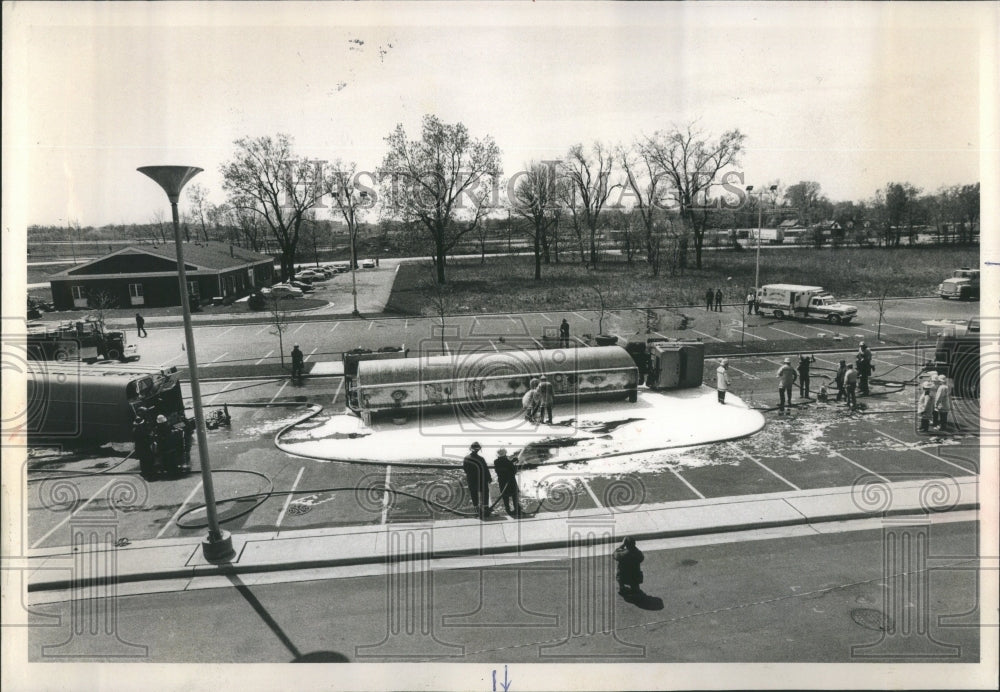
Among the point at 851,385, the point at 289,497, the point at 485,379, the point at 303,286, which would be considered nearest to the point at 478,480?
the point at 289,497

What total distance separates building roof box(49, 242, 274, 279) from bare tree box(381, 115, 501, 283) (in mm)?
12137

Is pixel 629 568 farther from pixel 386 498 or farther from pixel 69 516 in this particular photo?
pixel 69 516

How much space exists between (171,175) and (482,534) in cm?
739

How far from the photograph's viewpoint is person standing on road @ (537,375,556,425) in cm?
1647

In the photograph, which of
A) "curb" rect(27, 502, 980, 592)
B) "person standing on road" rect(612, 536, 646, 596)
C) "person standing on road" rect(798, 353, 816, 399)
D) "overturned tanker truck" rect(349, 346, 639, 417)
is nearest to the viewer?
"person standing on road" rect(612, 536, 646, 596)

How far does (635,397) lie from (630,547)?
30.9 ft

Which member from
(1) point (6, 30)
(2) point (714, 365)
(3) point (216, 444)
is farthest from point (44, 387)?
(2) point (714, 365)

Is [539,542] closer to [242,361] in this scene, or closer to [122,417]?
[122,417]

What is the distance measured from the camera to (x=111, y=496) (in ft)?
42.6

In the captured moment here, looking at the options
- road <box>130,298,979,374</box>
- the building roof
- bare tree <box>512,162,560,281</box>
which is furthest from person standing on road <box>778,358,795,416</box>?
the building roof

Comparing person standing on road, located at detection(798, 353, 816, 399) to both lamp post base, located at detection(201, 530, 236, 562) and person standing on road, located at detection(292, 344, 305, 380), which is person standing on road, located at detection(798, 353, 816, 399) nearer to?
lamp post base, located at detection(201, 530, 236, 562)

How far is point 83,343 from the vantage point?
26.7 meters

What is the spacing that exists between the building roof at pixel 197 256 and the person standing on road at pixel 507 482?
24810 millimetres

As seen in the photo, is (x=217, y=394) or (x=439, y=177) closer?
(x=217, y=394)
